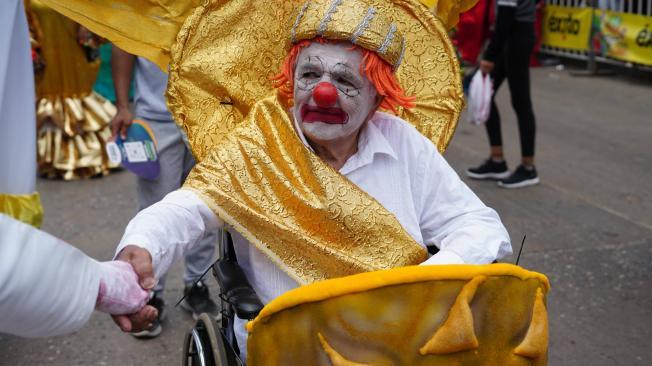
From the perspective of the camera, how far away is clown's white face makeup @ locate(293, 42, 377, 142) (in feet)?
7.85

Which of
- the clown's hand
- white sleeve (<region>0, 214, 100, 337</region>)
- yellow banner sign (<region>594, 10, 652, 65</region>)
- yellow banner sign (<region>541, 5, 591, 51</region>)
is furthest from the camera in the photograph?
yellow banner sign (<region>541, 5, 591, 51</region>)

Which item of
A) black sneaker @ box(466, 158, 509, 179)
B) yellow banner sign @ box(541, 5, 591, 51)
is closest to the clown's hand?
black sneaker @ box(466, 158, 509, 179)

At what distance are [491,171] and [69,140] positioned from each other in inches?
126

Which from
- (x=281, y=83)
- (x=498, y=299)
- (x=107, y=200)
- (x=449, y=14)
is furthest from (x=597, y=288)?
(x=107, y=200)

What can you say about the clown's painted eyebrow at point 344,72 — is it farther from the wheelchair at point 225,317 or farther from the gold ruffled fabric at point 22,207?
the gold ruffled fabric at point 22,207

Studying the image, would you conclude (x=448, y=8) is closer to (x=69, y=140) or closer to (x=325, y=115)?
(x=325, y=115)

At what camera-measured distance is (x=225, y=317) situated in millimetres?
2598

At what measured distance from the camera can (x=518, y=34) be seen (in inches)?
235

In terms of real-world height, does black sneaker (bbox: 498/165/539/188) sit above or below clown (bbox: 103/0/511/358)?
below

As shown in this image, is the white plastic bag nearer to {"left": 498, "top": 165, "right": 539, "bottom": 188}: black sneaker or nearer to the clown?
{"left": 498, "top": 165, "right": 539, "bottom": 188}: black sneaker

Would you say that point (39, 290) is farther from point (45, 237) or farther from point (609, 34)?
point (609, 34)

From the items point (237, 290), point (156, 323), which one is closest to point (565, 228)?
point (156, 323)

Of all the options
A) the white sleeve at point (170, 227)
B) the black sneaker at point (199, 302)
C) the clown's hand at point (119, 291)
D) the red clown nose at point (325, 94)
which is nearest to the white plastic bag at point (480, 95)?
the black sneaker at point (199, 302)

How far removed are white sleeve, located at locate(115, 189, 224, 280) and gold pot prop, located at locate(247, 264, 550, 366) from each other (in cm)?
38
